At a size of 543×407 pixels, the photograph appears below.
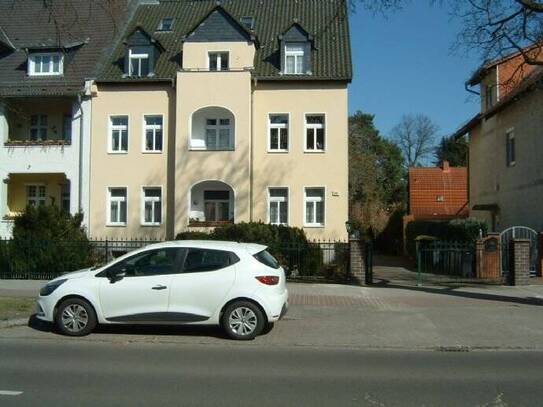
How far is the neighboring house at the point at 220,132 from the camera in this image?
28.7 metres

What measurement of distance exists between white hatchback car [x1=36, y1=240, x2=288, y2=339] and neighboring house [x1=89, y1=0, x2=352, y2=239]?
56.9 ft

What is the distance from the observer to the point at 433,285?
19.7 metres

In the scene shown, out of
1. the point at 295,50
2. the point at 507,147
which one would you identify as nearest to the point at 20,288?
the point at 295,50

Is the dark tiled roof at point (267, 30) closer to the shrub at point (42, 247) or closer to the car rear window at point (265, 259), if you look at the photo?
the shrub at point (42, 247)

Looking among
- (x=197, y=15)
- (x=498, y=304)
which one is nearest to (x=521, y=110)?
(x=498, y=304)

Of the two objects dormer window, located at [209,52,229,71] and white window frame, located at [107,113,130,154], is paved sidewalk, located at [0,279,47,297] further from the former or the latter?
dormer window, located at [209,52,229,71]

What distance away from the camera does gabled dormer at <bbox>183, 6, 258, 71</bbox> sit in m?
29.1

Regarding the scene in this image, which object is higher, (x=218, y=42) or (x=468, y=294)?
(x=218, y=42)

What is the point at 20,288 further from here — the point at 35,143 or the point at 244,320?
the point at 35,143

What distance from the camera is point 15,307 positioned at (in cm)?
1391

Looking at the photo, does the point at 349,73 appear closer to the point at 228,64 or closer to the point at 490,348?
the point at 228,64

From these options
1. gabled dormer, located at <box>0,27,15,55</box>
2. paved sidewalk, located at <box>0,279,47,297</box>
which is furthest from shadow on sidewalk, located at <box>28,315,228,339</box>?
gabled dormer, located at <box>0,27,15,55</box>

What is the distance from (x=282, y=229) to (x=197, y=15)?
1502 centimetres

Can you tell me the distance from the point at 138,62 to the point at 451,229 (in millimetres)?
15787
